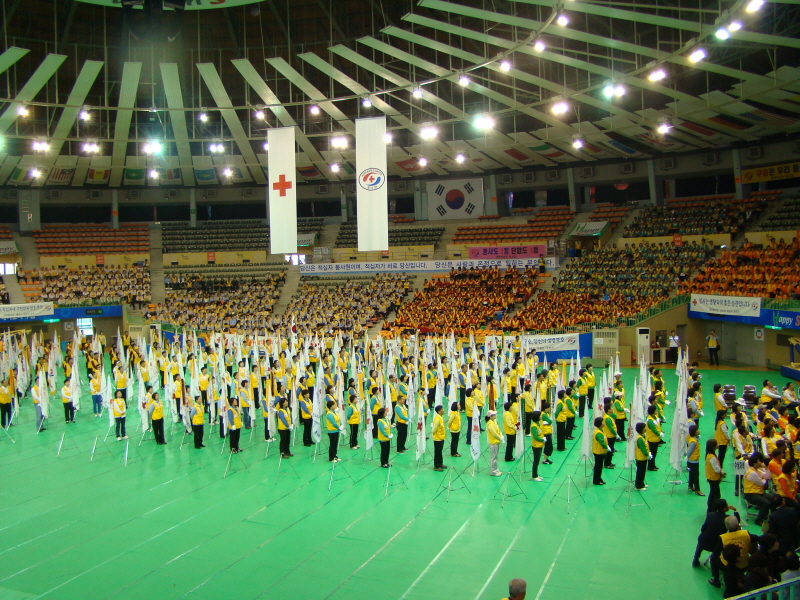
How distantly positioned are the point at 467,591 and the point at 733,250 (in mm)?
25733

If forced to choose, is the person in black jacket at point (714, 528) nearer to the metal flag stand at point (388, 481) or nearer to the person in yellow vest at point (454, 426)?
the metal flag stand at point (388, 481)

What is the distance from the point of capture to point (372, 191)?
1764 centimetres

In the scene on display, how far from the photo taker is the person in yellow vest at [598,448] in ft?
36.6

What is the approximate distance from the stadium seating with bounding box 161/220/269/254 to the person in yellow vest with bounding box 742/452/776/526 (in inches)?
1447

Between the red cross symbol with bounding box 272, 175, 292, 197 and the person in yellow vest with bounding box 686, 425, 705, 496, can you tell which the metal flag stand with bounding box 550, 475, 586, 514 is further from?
the red cross symbol with bounding box 272, 175, 292, 197

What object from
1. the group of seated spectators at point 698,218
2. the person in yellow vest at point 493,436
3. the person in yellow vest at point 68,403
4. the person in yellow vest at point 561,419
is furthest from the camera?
the group of seated spectators at point 698,218

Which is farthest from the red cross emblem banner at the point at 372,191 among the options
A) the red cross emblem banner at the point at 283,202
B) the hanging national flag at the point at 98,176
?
the hanging national flag at the point at 98,176

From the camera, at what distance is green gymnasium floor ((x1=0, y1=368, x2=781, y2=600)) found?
8.00 m

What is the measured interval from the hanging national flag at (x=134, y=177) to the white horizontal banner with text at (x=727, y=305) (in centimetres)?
3329

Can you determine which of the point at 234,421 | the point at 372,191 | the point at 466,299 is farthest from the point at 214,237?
the point at 234,421

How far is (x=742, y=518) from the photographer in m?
9.66

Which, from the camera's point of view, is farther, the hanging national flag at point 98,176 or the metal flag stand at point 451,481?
the hanging national flag at point 98,176

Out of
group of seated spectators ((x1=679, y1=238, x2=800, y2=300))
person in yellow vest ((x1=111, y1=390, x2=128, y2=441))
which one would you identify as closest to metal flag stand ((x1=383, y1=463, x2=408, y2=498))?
person in yellow vest ((x1=111, y1=390, x2=128, y2=441))

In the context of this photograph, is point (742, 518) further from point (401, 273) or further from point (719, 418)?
point (401, 273)
